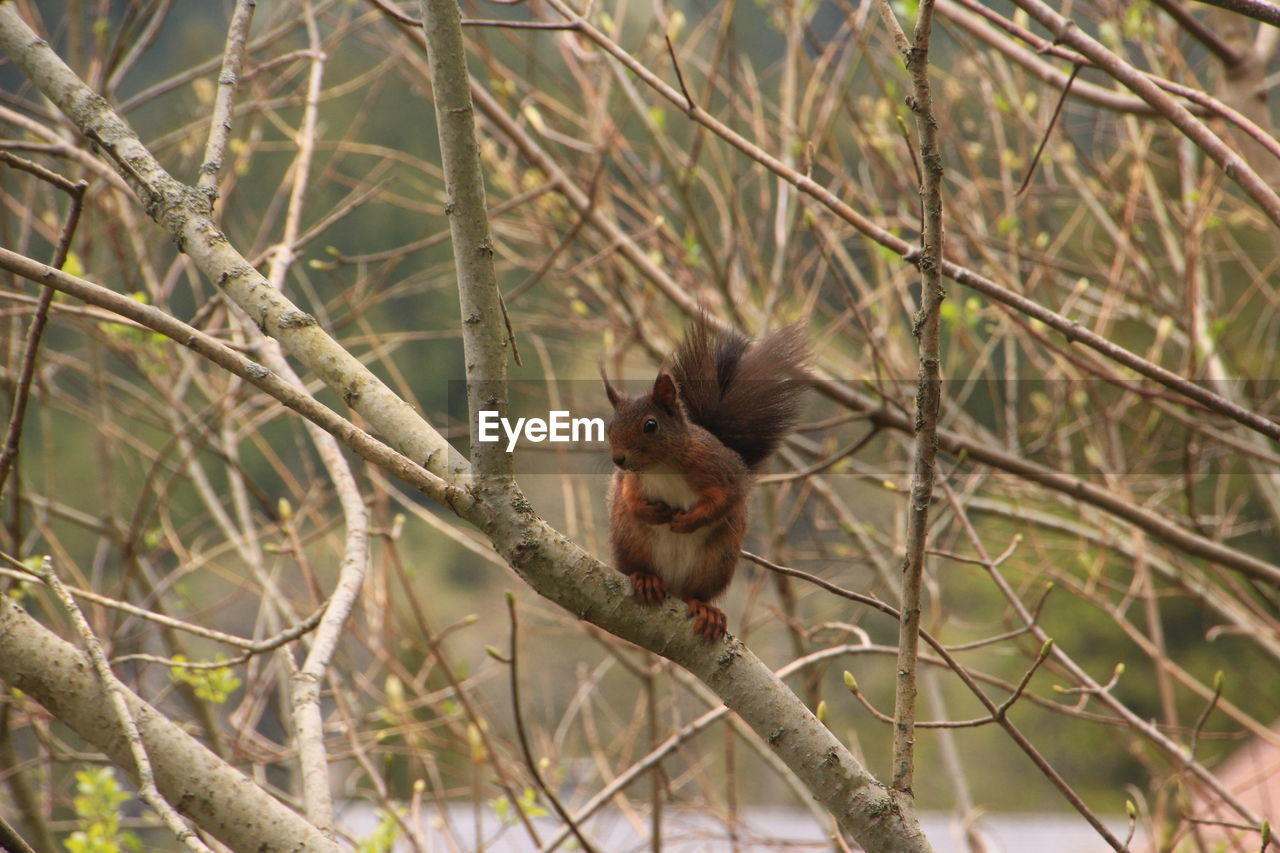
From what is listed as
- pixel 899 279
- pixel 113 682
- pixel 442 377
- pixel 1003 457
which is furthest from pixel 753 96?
pixel 442 377

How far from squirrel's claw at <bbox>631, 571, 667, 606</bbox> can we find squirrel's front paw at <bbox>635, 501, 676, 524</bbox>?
10cm

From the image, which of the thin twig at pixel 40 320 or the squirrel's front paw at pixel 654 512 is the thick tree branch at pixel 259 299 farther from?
the squirrel's front paw at pixel 654 512

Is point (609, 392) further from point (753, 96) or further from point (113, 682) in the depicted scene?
point (753, 96)

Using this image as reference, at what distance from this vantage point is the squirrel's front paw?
6.01 feet

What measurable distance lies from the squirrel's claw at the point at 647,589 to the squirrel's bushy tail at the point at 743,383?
0.37 metres

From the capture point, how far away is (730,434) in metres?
2.01

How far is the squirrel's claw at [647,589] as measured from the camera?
1.41 m

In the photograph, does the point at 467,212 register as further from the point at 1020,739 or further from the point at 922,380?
the point at 1020,739

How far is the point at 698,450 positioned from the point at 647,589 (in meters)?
0.41

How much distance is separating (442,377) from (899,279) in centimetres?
A: 513

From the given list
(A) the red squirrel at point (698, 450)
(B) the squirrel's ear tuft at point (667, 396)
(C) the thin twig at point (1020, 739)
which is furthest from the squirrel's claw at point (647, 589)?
(B) the squirrel's ear tuft at point (667, 396)

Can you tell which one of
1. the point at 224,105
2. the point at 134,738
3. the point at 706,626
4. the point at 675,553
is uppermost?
the point at 224,105

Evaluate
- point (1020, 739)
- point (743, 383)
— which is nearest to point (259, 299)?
point (743, 383)

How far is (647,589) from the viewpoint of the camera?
152 cm
